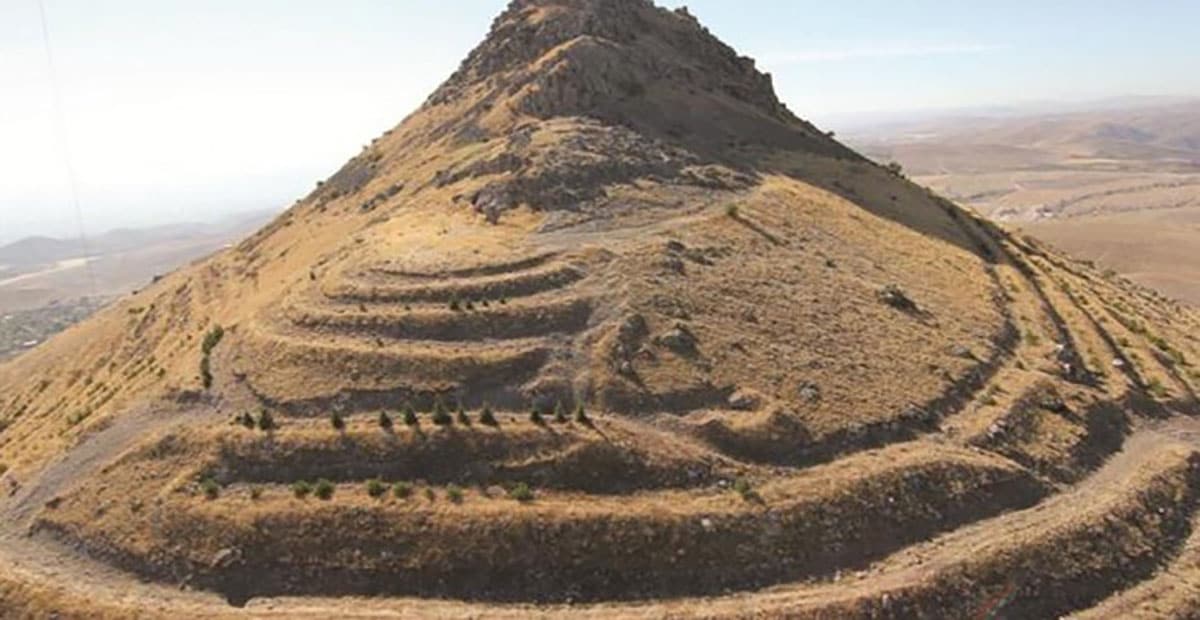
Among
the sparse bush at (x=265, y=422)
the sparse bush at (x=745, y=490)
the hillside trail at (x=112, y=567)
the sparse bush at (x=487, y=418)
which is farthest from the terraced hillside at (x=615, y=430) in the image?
the sparse bush at (x=745, y=490)

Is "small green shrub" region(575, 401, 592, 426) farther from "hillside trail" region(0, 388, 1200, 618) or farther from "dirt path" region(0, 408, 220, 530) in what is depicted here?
"dirt path" region(0, 408, 220, 530)

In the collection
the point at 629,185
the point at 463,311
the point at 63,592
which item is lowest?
the point at 63,592

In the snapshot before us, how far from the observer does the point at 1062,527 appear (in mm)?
52656

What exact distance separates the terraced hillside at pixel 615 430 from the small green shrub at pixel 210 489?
0.18 m

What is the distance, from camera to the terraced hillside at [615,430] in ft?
157

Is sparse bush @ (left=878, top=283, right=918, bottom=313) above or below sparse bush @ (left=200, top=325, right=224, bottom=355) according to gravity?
below

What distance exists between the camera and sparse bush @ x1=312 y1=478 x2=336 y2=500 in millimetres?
50812

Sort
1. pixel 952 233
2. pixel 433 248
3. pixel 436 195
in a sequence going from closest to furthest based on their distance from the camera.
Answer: pixel 433 248, pixel 436 195, pixel 952 233

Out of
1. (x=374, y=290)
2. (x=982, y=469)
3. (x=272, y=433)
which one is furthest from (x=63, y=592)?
(x=982, y=469)

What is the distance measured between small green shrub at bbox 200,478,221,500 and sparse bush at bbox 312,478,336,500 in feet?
19.3

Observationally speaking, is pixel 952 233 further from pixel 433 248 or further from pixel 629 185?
pixel 433 248

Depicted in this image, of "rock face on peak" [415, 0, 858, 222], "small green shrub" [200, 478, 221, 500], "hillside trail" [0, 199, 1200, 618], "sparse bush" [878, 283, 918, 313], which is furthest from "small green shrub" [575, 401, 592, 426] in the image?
"sparse bush" [878, 283, 918, 313]

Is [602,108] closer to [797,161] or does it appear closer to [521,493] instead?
[797,161]

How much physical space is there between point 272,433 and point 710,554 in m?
27.2
